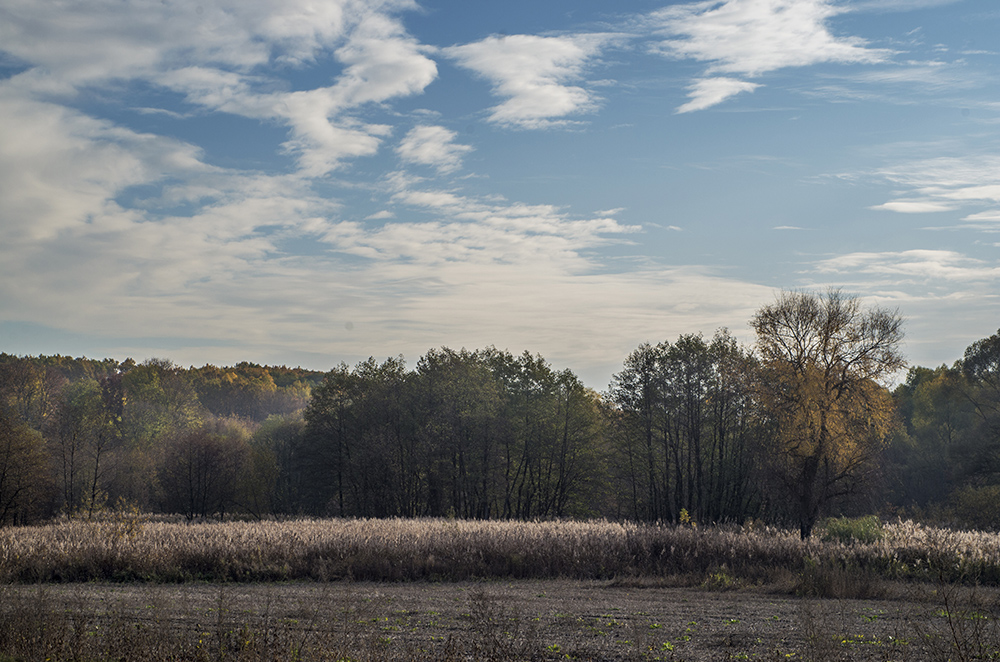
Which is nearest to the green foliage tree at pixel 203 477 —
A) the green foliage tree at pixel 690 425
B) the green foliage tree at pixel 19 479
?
the green foliage tree at pixel 19 479

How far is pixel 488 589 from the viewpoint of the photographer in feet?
64.3

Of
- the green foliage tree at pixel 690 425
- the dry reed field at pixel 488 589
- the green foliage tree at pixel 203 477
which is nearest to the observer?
the dry reed field at pixel 488 589

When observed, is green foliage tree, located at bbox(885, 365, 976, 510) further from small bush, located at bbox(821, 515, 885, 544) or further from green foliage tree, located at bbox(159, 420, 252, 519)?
green foliage tree, located at bbox(159, 420, 252, 519)

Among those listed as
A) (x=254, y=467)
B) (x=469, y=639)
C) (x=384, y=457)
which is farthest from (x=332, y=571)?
(x=254, y=467)

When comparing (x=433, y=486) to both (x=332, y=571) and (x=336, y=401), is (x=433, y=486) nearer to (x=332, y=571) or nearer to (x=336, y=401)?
(x=336, y=401)

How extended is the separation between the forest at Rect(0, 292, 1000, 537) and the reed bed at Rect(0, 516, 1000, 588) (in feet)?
46.0

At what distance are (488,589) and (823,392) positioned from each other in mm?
25432

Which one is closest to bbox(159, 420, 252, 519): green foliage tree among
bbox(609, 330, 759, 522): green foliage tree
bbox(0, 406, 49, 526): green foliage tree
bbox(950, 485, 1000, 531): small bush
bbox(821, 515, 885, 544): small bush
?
bbox(0, 406, 49, 526): green foliage tree

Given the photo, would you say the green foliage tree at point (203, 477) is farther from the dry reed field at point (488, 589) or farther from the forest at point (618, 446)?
the dry reed field at point (488, 589)

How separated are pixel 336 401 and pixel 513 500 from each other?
52.5 ft

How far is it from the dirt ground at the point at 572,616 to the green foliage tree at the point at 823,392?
20.3 m

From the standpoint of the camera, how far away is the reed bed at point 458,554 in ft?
69.5

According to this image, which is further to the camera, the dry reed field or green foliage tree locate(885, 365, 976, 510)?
green foliage tree locate(885, 365, 976, 510)

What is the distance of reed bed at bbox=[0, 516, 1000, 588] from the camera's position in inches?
834
